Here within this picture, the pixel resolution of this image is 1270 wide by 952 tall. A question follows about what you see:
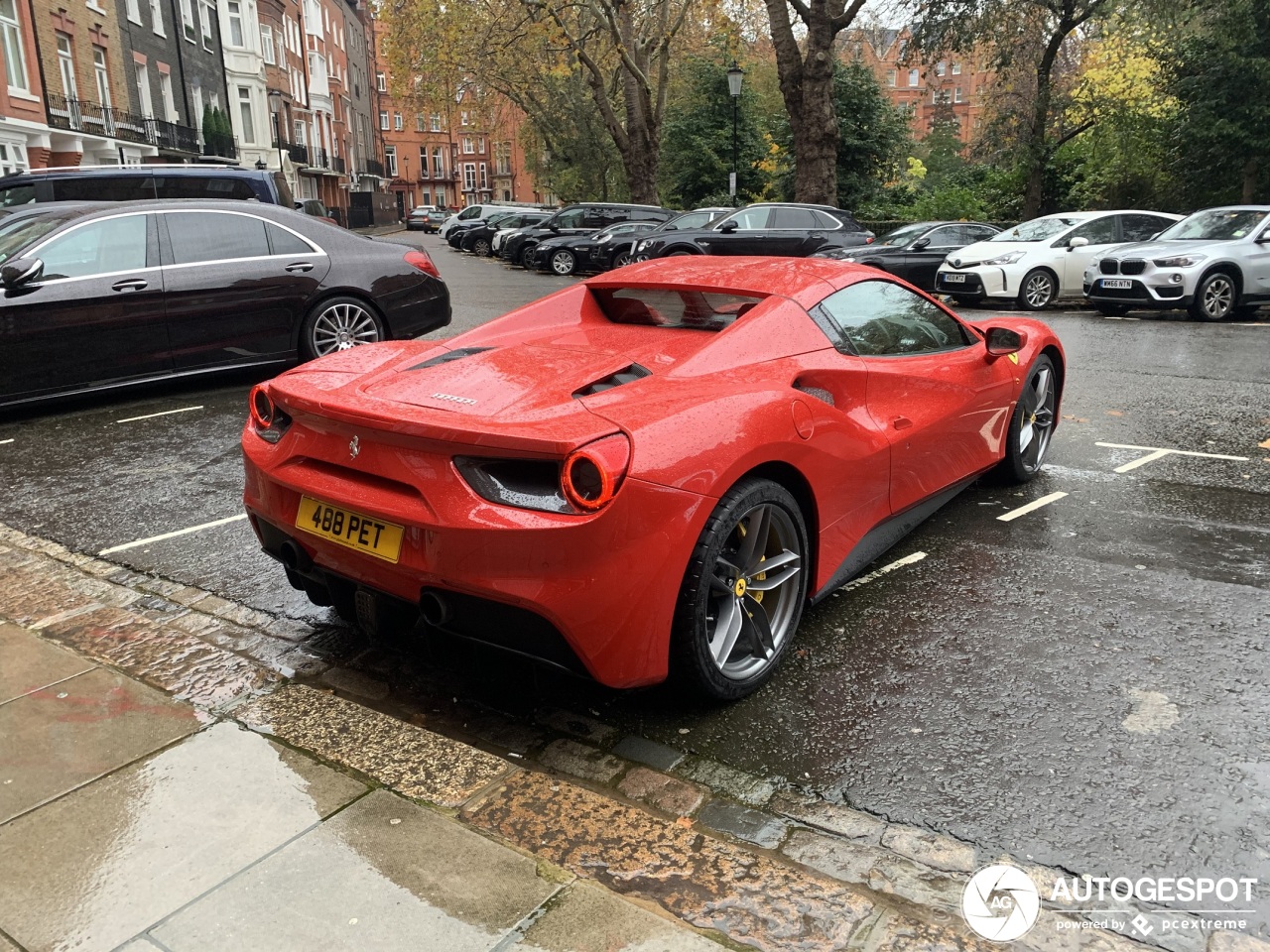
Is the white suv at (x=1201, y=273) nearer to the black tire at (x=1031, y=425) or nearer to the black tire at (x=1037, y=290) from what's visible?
the black tire at (x=1037, y=290)

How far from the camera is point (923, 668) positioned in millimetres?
3582

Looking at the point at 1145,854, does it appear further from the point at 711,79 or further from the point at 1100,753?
the point at 711,79

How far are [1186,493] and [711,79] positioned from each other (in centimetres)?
3281

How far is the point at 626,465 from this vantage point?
109 inches

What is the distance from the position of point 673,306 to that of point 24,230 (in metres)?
5.95

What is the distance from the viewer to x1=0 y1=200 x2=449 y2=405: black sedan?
23.8 feet

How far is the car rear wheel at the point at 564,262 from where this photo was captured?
24.7 metres

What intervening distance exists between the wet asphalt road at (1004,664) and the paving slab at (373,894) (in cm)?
64

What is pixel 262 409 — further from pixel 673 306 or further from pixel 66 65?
pixel 66 65

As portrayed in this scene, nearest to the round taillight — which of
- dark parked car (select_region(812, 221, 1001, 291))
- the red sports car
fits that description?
the red sports car

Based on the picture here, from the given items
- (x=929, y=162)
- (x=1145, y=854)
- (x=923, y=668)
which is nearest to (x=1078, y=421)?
(x=923, y=668)

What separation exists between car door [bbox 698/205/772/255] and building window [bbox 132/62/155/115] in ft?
84.2
